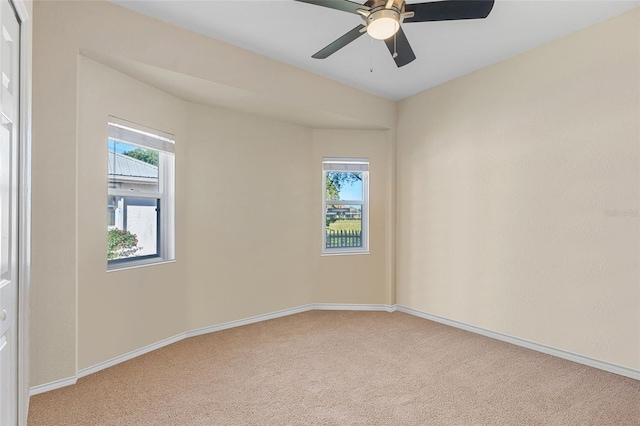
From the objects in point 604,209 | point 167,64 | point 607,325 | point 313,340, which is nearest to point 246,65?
point 167,64

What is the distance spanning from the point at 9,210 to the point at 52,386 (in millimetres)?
1430

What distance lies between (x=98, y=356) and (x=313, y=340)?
1.79m

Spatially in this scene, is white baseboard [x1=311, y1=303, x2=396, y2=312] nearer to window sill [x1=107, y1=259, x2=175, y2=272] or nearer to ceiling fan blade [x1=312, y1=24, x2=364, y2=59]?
window sill [x1=107, y1=259, x2=175, y2=272]

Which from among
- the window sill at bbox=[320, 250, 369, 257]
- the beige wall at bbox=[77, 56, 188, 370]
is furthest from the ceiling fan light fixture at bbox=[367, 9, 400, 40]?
the window sill at bbox=[320, 250, 369, 257]

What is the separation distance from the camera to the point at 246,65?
337 centimetres

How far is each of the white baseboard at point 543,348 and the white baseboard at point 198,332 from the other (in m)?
0.75

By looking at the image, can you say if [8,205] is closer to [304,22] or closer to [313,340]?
[304,22]

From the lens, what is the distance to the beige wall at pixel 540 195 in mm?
2795

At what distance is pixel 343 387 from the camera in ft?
8.45

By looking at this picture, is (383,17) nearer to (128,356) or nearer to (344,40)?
(344,40)

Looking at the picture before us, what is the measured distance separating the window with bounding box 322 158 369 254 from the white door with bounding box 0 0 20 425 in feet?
11.0

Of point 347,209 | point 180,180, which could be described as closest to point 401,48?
point 180,180

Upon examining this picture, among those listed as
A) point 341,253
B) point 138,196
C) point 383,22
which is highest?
point 383,22

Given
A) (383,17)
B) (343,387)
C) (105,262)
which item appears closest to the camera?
(383,17)
